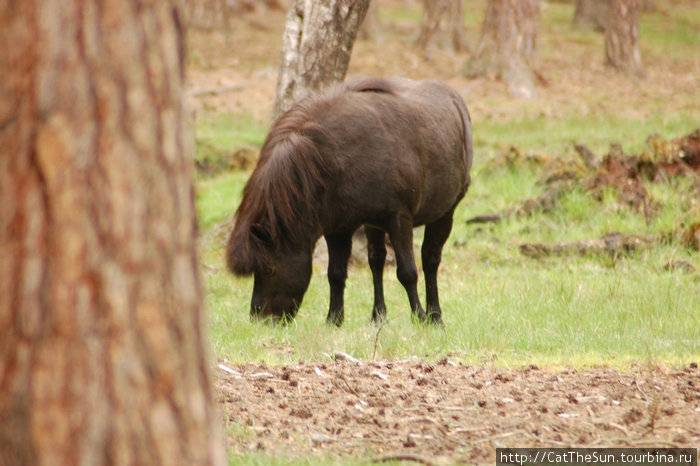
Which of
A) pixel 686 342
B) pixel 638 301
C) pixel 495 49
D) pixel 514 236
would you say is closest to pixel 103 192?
pixel 686 342

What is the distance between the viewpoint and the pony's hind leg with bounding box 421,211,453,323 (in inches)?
337

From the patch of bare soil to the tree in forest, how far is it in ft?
50.9

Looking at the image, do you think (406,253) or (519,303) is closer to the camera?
(406,253)

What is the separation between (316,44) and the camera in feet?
33.1

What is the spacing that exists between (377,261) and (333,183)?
1.28 metres

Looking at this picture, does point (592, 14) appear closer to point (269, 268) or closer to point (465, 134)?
point (465, 134)

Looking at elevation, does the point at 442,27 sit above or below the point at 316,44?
below

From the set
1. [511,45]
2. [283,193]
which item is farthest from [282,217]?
[511,45]

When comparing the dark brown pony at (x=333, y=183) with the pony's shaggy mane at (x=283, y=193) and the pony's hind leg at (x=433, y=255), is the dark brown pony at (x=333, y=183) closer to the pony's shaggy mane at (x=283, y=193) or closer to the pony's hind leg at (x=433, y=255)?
the pony's shaggy mane at (x=283, y=193)

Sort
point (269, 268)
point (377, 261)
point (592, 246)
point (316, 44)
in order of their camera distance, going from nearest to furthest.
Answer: point (269, 268) < point (377, 261) < point (316, 44) < point (592, 246)

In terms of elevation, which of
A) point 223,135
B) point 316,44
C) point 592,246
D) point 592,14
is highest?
point 316,44

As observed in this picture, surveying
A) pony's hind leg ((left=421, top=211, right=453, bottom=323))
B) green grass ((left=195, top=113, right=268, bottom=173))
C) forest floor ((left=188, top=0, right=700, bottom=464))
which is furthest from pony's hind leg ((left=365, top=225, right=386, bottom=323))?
green grass ((left=195, top=113, right=268, bottom=173))

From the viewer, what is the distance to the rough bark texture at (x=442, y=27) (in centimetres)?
2627

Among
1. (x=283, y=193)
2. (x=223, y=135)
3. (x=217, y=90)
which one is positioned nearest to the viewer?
(x=283, y=193)
